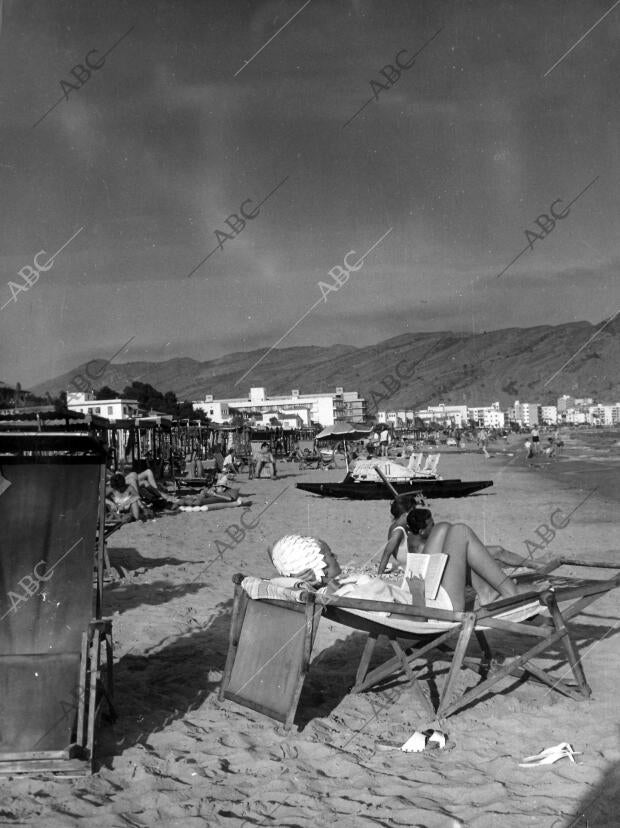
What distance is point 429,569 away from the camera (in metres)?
4.91

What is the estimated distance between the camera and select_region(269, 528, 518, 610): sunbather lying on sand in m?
4.86

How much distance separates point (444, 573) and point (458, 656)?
67 centimetres

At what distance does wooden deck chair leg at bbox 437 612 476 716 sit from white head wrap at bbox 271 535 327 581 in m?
1.06

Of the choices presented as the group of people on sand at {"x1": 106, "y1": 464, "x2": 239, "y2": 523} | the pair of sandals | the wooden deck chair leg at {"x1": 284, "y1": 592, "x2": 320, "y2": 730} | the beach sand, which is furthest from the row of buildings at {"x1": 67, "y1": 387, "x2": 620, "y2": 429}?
the pair of sandals

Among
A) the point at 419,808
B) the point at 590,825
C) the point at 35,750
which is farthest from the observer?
the point at 35,750

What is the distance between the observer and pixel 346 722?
179 inches

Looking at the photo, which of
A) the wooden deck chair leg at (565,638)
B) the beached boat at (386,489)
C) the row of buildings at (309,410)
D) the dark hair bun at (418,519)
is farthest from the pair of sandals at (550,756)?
the row of buildings at (309,410)

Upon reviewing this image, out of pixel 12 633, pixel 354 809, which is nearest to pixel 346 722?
pixel 354 809

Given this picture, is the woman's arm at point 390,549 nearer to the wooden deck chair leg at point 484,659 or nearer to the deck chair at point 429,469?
the wooden deck chair leg at point 484,659

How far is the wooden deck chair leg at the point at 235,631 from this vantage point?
4.81 meters

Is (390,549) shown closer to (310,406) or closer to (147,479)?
(147,479)

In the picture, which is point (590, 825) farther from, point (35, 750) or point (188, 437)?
point (188, 437)

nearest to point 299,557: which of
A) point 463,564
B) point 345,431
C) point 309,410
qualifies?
point 463,564

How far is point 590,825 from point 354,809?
984 millimetres
